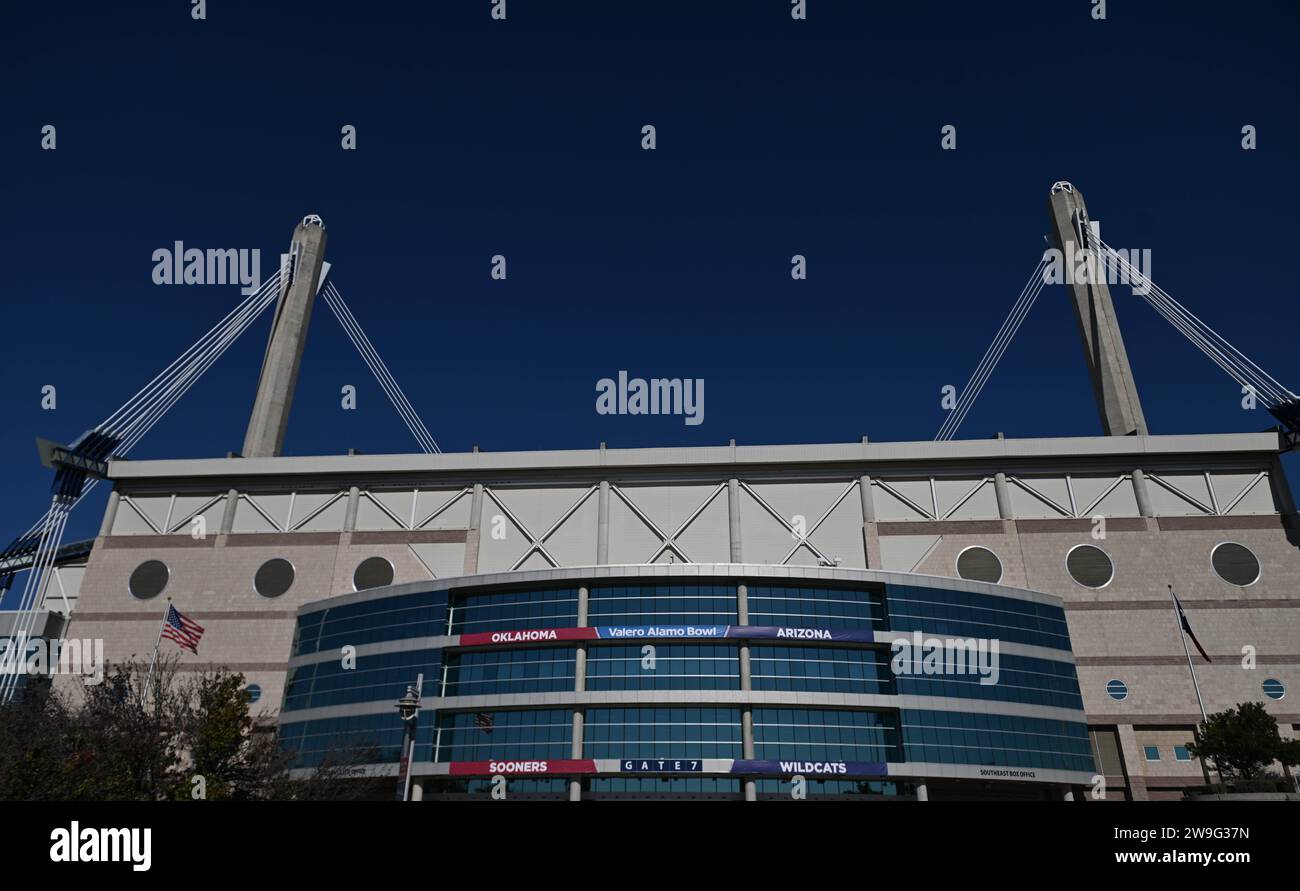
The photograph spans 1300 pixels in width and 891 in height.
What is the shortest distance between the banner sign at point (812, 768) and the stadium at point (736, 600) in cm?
13

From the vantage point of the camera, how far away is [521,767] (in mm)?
46906

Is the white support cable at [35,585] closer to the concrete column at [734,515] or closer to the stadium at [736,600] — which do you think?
the stadium at [736,600]

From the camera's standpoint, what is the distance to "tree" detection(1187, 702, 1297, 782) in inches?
1866

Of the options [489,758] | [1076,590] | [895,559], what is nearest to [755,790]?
[489,758]

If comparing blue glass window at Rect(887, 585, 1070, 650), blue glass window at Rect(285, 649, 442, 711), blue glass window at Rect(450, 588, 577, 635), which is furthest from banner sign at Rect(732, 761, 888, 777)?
blue glass window at Rect(285, 649, 442, 711)

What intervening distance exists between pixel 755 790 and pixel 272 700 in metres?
35.1

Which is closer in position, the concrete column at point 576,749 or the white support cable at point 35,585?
the concrete column at point 576,749

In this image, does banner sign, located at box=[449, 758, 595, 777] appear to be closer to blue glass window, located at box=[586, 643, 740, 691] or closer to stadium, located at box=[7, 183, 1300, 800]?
stadium, located at box=[7, 183, 1300, 800]

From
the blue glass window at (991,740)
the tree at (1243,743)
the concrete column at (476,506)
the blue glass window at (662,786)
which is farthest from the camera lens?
the concrete column at (476,506)

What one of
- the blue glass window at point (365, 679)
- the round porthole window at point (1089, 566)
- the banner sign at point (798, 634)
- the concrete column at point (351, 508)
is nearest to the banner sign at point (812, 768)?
the banner sign at point (798, 634)

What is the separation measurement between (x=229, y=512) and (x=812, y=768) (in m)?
50.0

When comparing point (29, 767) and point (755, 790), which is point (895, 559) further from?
point (29, 767)

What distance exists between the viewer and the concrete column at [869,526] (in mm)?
60844
